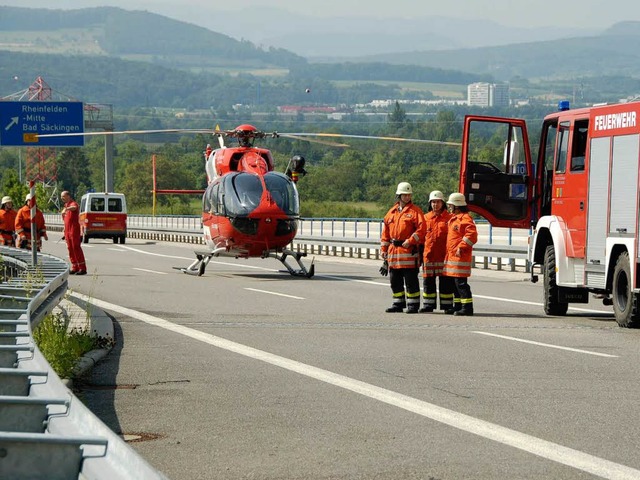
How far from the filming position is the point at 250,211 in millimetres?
29484

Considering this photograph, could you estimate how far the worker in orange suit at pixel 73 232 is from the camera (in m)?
29.1

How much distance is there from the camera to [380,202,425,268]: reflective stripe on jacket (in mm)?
19406

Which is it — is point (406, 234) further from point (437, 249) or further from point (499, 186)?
point (499, 186)

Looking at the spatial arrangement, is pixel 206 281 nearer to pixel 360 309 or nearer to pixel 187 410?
pixel 360 309

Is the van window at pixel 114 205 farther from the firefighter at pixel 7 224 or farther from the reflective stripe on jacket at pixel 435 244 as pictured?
the reflective stripe on jacket at pixel 435 244

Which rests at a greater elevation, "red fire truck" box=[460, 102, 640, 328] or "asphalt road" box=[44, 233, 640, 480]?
"red fire truck" box=[460, 102, 640, 328]

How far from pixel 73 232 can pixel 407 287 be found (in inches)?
453

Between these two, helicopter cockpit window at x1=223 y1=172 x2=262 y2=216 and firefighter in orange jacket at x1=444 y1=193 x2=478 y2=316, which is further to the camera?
helicopter cockpit window at x1=223 y1=172 x2=262 y2=216

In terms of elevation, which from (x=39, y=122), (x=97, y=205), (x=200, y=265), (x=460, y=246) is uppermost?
(x=39, y=122)

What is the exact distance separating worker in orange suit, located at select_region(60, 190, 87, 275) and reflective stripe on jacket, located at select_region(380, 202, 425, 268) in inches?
429

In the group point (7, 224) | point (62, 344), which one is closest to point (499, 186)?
point (62, 344)

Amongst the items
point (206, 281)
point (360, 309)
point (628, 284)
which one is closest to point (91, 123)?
point (206, 281)

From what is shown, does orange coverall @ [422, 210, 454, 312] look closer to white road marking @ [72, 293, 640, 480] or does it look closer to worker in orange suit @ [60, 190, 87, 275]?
white road marking @ [72, 293, 640, 480]

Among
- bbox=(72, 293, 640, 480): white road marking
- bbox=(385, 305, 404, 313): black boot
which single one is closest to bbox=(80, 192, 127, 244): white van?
bbox=(385, 305, 404, 313): black boot
